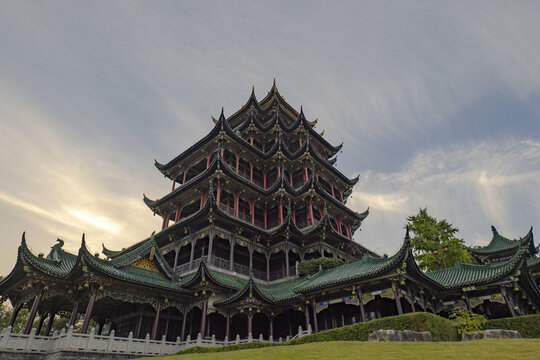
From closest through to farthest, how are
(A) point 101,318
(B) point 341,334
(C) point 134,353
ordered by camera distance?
1. (B) point 341,334
2. (C) point 134,353
3. (A) point 101,318

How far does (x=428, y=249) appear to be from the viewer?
37250 mm

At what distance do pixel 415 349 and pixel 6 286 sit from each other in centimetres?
2267

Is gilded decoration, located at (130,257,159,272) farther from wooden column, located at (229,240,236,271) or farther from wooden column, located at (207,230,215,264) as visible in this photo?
wooden column, located at (229,240,236,271)

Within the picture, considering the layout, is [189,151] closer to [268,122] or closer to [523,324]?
[268,122]

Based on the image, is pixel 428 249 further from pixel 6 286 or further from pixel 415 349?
pixel 6 286

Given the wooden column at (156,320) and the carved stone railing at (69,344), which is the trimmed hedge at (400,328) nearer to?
the carved stone railing at (69,344)

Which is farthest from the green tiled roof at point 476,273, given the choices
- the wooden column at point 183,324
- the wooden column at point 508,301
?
the wooden column at point 183,324

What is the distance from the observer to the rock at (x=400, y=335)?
42.3 ft

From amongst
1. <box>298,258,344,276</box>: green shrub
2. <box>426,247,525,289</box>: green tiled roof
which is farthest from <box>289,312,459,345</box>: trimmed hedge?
<box>298,258,344,276</box>: green shrub

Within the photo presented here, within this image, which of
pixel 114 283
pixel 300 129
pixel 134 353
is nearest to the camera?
pixel 134 353

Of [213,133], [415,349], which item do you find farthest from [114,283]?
[213,133]

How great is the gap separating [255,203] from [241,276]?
9376 millimetres

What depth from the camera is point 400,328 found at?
14570 mm

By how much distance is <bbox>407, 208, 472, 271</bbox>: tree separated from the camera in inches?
1421
